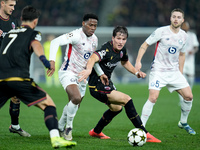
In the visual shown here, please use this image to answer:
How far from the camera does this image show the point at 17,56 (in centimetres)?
523

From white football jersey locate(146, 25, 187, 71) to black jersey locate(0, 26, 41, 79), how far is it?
3.11 metres

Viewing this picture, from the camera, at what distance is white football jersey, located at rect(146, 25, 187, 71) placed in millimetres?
7656

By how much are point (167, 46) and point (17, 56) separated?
11.5 feet

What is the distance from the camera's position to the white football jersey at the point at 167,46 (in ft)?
25.1

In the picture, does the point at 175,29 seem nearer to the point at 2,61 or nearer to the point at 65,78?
the point at 65,78

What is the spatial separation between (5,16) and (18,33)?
2.02 meters

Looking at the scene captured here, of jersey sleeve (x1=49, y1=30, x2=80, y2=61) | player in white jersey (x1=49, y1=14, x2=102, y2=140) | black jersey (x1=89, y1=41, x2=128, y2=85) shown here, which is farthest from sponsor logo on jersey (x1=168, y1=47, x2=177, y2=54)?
jersey sleeve (x1=49, y1=30, x2=80, y2=61)

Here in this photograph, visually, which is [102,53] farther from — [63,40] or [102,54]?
[63,40]

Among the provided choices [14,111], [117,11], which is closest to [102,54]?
[14,111]

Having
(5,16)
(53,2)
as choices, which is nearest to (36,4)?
(53,2)

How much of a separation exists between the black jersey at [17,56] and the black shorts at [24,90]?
96 millimetres

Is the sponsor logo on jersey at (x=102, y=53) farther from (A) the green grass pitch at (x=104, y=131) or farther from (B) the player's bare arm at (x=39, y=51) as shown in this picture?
(B) the player's bare arm at (x=39, y=51)

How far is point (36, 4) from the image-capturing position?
27.9 meters

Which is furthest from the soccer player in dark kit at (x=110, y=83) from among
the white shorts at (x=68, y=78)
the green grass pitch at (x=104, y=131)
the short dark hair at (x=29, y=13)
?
the short dark hair at (x=29, y=13)
